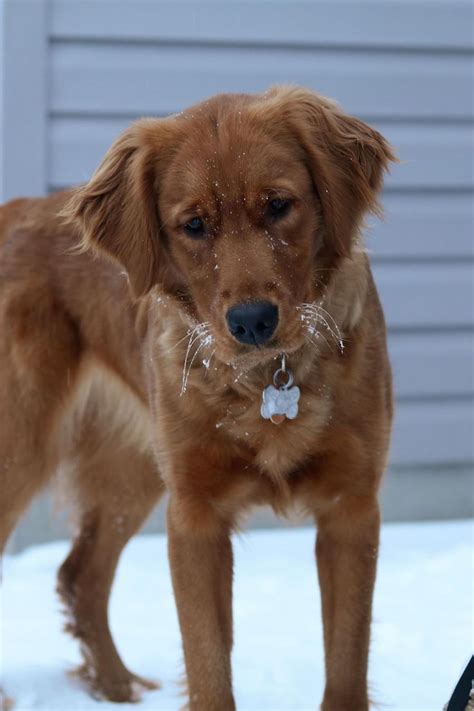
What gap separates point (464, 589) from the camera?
4.89 m

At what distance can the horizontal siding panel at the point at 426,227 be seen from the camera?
5879mm

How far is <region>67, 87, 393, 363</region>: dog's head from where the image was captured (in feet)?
9.50

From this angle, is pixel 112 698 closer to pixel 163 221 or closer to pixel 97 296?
pixel 97 296

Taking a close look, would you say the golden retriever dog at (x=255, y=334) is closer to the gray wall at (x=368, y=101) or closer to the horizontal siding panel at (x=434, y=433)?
the gray wall at (x=368, y=101)

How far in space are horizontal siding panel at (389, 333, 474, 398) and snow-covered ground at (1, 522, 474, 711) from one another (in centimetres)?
67

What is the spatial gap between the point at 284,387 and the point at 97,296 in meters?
1.01

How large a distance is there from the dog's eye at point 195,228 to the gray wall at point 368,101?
2.70 m

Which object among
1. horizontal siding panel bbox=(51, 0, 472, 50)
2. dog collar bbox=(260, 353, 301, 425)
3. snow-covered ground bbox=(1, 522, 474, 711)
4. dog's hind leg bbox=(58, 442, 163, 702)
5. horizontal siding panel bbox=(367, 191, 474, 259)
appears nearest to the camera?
dog collar bbox=(260, 353, 301, 425)

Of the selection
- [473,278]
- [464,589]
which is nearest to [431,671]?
[464,589]

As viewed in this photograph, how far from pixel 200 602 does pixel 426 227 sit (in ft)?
10.4

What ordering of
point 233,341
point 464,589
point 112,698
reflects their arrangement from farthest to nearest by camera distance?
point 464,589 → point 112,698 → point 233,341

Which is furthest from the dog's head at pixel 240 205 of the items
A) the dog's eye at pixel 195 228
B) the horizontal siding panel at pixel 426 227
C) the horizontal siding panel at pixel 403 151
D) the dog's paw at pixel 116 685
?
the horizontal siding panel at pixel 426 227

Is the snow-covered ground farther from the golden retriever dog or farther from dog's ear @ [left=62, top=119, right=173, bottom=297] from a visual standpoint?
dog's ear @ [left=62, top=119, right=173, bottom=297]

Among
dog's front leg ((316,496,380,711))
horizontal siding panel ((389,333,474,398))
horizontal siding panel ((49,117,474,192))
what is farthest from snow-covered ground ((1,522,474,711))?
horizontal siding panel ((49,117,474,192))
